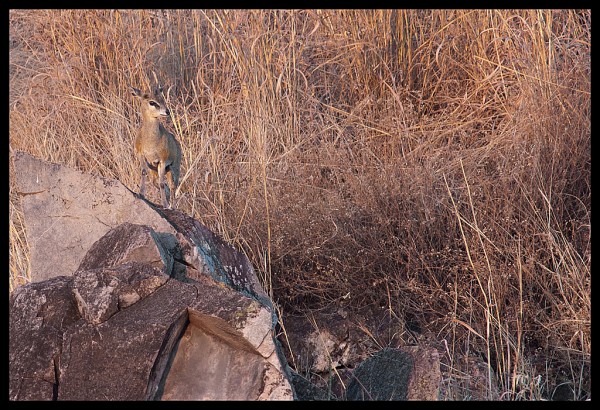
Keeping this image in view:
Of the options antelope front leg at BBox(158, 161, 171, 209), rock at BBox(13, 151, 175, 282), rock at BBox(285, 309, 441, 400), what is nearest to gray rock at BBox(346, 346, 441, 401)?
rock at BBox(285, 309, 441, 400)

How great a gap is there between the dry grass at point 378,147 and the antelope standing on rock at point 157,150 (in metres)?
0.31

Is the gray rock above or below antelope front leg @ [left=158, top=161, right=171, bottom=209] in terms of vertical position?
below

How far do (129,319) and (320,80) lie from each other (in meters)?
3.77

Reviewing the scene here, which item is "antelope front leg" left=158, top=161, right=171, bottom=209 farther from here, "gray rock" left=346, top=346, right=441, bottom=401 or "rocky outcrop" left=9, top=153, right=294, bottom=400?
"gray rock" left=346, top=346, right=441, bottom=401

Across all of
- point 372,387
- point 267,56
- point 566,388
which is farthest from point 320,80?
point 372,387

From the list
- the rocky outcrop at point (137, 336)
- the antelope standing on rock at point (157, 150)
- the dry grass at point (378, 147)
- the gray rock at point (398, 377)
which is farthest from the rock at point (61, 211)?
the gray rock at point (398, 377)

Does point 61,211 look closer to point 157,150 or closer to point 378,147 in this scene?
point 157,150

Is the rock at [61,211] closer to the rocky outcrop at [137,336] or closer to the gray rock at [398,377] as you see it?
the rocky outcrop at [137,336]

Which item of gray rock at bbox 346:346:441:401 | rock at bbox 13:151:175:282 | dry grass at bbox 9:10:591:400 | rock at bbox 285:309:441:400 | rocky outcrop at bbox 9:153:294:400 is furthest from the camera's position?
dry grass at bbox 9:10:591:400

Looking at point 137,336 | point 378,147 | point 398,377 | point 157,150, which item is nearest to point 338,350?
point 398,377

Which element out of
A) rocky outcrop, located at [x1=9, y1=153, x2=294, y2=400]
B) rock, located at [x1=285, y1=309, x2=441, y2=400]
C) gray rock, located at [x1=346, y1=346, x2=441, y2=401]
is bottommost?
rock, located at [x1=285, y1=309, x2=441, y2=400]

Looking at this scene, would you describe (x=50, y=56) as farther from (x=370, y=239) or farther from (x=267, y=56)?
(x=370, y=239)

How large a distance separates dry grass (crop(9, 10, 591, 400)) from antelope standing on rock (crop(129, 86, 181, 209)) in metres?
0.31

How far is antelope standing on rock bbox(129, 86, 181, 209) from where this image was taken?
478 cm
